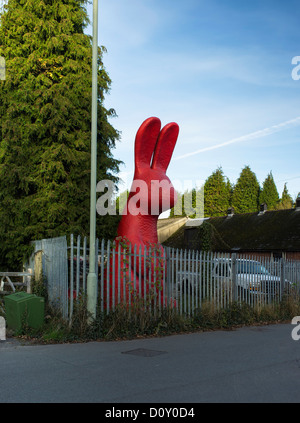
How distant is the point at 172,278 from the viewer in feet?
37.5

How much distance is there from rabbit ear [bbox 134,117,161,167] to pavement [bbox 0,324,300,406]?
185 inches

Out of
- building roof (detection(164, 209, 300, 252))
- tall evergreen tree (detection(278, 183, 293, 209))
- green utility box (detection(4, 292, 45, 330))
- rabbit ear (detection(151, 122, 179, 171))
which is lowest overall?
green utility box (detection(4, 292, 45, 330))

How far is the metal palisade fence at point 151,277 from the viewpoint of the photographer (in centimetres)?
1019

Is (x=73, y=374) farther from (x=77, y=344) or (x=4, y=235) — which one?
(x=4, y=235)

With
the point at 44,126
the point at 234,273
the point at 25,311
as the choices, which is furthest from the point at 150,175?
the point at 44,126

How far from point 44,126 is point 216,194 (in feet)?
168

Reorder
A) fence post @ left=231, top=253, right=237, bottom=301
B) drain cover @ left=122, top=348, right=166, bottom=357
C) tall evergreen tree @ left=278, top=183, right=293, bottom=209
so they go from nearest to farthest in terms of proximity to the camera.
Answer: drain cover @ left=122, top=348, right=166, bottom=357 < fence post @ left=231, top=253, right=237, bottom=301 < tall evergreen tree @ left=278, top=183, right=293, bottom=209

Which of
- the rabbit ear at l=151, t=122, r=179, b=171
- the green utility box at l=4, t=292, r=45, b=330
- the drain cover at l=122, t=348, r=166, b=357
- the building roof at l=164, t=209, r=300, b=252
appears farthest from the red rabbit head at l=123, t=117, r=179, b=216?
the building roof at l=164, t=209, r=300, b=252

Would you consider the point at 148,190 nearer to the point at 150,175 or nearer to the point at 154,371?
the point at 150,175

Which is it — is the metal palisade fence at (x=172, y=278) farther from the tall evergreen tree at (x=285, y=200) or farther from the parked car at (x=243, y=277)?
the tall evergreen tree at (x=285, y=200)

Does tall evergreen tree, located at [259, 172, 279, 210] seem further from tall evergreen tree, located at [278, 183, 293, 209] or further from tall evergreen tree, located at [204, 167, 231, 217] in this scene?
tall evergreen tree, located at [204, 167, 231, 217]

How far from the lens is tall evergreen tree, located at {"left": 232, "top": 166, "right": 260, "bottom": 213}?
208 feet

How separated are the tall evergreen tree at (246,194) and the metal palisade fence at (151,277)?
50.0m
